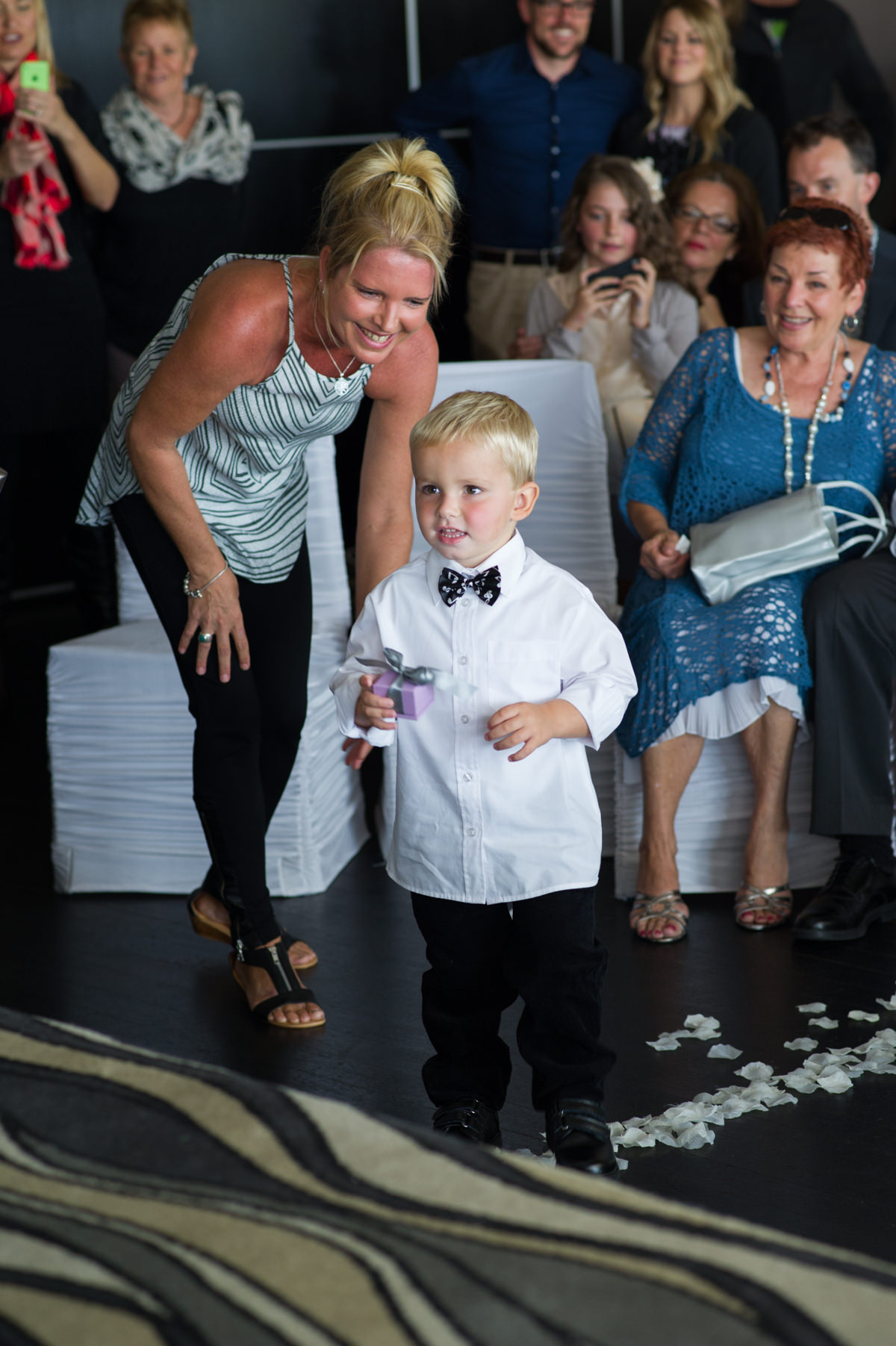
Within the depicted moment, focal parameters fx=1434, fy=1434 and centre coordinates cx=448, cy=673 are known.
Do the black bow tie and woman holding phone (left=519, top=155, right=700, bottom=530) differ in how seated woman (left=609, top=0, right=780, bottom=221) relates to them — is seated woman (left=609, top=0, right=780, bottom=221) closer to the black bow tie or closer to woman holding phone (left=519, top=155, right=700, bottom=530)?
woman holding phone (left=519, top=155, right=700, bottom=530)

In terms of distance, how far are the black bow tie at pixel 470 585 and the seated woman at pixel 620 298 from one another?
192cm

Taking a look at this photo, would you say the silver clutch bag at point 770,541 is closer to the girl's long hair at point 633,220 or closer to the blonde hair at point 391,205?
the blonde hair at point 391,205

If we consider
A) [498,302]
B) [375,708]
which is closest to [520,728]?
[375,708]

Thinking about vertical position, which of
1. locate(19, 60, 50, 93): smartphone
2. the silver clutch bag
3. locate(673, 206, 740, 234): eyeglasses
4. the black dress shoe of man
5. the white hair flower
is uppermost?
locate(19, 60, 50, 93): smartphone

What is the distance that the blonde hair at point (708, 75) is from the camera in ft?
12.5

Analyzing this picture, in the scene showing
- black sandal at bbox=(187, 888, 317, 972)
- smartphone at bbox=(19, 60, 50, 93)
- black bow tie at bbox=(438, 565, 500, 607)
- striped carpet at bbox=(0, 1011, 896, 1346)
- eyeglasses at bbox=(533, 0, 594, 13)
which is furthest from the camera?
eyeglasses at bbox=(533, 0, 594, 13)

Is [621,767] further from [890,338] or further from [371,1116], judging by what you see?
[371,1116]

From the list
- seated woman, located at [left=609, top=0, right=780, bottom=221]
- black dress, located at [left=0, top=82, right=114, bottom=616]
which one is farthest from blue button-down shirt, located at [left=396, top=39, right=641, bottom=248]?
black dress, located at [left=0, top=82, right=114, bottom=616]

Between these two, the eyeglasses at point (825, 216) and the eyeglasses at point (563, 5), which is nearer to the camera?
the eyeglasses at point (825, 216)

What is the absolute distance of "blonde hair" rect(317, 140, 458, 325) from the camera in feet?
5.41

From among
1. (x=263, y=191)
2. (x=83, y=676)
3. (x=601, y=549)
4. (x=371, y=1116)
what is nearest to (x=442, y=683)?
(x=371, y=1116)

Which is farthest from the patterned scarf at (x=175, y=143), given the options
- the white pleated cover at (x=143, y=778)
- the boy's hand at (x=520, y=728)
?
the boy's hand at (x=520, y=728)

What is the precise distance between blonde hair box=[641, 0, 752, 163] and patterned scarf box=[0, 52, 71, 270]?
163 cm

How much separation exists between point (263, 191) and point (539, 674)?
3.90 m
